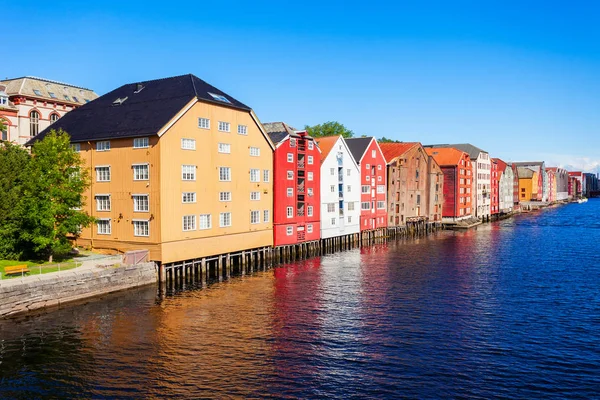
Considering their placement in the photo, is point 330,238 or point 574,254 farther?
point 330,238

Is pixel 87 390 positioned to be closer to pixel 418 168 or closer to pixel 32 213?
pixel 32 213

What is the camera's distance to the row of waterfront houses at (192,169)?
50.9 metres

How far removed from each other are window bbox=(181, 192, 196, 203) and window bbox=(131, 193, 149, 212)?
3.71 meters

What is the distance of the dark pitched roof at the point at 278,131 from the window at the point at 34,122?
120 feet

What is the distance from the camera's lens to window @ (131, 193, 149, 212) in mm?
50656

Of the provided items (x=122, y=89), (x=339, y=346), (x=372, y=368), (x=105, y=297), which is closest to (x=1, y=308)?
(x=105, y=297)

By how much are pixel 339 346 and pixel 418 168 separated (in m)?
84.3

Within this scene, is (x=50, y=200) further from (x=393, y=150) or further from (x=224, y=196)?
(x=393, y=150)

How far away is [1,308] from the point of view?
3678 cm

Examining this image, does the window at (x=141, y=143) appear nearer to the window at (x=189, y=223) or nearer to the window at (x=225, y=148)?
the window at (x=189, y=223)

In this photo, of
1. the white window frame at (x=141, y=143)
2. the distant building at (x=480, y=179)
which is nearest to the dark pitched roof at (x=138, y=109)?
the white window frame at (x=141, y=143)

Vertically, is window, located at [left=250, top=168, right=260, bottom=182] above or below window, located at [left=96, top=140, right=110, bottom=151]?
below

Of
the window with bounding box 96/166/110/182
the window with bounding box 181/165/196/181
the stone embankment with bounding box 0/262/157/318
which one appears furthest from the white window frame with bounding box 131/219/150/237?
the window with bounding box 96/166/110/182

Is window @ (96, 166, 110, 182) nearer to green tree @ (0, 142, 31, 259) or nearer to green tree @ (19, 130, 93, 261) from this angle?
green tree @ (19, 130, 93, 261)
